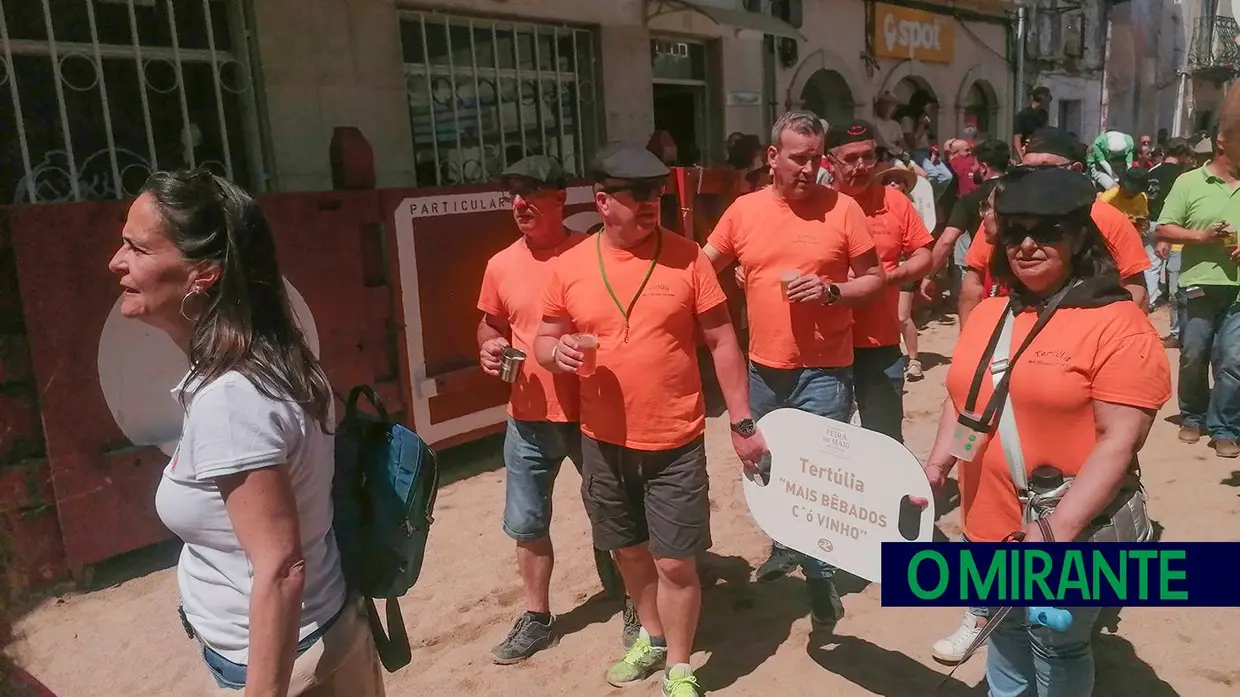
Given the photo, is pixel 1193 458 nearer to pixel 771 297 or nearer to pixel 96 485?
pixel 771 297


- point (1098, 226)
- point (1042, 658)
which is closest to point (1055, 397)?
point (1042, 658)

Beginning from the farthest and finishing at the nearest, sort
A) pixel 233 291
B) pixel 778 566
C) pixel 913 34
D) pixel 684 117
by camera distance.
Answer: pixel 913 34, pixel 684 117, pixel 778 566, pixel 233 291

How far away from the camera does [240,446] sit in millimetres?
1474

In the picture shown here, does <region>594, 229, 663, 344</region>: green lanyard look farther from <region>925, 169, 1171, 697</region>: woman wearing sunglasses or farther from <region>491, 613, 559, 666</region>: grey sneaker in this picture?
<region>491, 613, 559, 666</region>: grey sneaker

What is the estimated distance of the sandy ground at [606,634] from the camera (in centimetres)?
305

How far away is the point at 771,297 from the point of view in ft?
11.2

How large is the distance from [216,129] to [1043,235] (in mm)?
5154

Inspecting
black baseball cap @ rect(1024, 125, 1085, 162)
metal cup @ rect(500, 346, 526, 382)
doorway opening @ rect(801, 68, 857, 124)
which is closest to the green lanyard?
metal cup @ rect(500, 346, 526, 382)

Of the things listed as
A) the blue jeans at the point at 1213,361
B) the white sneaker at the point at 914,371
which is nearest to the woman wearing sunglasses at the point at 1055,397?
the blue jeans at the point at 1213,361

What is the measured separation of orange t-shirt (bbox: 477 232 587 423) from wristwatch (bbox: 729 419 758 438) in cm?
61

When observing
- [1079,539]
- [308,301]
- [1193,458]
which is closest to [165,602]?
[308,301]

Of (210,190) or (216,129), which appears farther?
(216,129)

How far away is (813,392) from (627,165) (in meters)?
1.27

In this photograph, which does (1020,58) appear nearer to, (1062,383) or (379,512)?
(1062,383)
